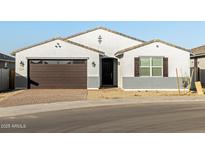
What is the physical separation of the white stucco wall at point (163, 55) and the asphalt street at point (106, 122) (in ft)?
40.2

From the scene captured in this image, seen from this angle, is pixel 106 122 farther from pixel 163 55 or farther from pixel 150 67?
pixel 163 55

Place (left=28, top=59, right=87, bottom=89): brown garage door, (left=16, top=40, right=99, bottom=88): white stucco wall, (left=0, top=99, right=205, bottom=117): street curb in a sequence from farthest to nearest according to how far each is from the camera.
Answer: (left=28, top=59, right=87, bottom=89): brown garage door, (left=16, top=40, right=99, bottom=88): white stucco wall, (left=0, top=99, right=205, bottom=117): street curb

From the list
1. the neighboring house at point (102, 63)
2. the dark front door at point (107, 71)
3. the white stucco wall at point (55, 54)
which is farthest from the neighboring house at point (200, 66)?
the white stucco wall at point (55, 54)

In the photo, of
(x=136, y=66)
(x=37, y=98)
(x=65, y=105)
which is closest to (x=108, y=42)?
(x=136, y=66)

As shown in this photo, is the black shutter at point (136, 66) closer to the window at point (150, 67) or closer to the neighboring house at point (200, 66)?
the window at point (150, 67)

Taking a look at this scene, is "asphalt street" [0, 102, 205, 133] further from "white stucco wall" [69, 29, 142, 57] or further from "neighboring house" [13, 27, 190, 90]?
"white stucco wall" [69, 29, 142, 57]

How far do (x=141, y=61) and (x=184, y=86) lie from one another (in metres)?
3.82

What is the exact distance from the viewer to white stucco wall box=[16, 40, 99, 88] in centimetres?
2769

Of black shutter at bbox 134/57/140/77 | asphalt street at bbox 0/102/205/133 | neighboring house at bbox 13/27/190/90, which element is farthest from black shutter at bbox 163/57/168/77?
asphalt street at bbox 0/102/205/133

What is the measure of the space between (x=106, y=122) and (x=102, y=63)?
68.7ft

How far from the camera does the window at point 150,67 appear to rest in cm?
2586

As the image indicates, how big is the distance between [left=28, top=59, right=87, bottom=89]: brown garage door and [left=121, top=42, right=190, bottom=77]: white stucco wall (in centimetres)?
400

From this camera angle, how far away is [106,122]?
37.1ft
